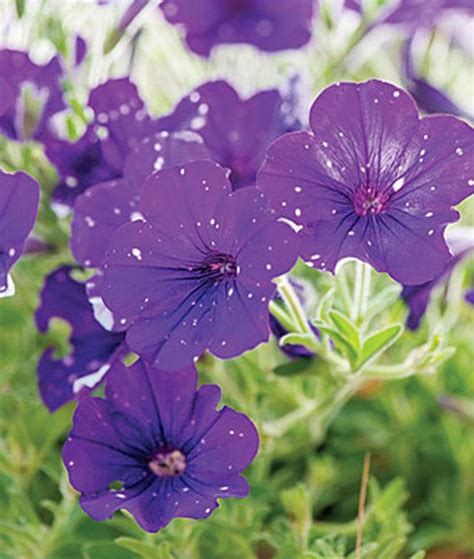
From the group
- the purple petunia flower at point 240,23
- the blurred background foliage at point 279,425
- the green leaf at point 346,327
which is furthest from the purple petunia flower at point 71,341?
Answer: the purple petunia flower at point 240,23

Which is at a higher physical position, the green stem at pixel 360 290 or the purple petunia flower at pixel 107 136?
the green stem at pixel 360 290

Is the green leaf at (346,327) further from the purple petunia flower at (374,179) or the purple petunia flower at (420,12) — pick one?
the purple petunia flower at (420,12)

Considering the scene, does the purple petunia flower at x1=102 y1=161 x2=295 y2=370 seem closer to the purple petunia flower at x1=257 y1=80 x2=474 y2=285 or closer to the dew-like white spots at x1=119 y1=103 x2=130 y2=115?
the purple petunia flower at x1=257 y1=80 x2=474 y2=285

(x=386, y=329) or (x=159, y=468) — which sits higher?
(x=386, y=329)

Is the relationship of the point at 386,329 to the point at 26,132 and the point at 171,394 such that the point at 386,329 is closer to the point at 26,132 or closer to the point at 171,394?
the point at 171,394

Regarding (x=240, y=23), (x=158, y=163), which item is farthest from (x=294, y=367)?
(x=240, y=23)

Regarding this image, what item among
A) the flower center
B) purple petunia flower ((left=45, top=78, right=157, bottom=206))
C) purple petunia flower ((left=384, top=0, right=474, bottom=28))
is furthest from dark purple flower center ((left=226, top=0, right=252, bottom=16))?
the flower center

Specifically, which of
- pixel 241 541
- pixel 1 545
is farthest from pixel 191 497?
pixel 1 545
